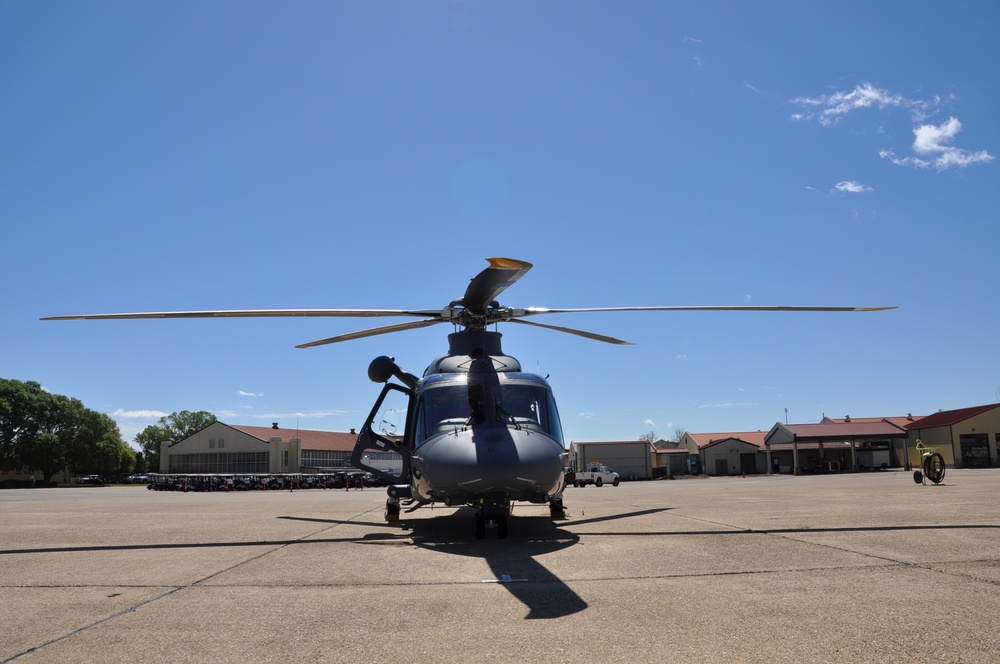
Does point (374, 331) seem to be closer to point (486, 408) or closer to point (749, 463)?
point (486, 408)

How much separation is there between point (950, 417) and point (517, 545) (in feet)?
237

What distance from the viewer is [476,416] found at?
11297 millimetres

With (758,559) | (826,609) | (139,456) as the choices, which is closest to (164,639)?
(826,609)

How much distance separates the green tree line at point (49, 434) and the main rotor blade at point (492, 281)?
7739 cm

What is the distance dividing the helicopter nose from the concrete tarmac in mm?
930

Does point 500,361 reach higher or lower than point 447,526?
higher

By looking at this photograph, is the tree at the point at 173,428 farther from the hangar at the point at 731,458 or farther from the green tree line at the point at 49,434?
the hangar at the point at 731,458

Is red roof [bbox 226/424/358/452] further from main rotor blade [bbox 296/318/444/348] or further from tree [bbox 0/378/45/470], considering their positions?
main rotor blade [bbox 296/318/444/348]

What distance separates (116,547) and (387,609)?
7.20 m

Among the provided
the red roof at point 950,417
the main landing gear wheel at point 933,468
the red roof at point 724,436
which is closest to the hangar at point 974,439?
the red roof at point 950,417

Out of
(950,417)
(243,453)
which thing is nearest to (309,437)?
(243,453)

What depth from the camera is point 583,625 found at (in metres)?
5.41

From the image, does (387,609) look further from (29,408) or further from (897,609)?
(29,408)

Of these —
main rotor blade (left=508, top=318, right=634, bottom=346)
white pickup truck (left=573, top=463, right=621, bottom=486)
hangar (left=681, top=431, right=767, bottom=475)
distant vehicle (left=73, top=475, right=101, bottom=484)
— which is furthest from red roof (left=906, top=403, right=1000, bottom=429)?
distant vehicle (left=73, top=475, right=101, bottom=484)
